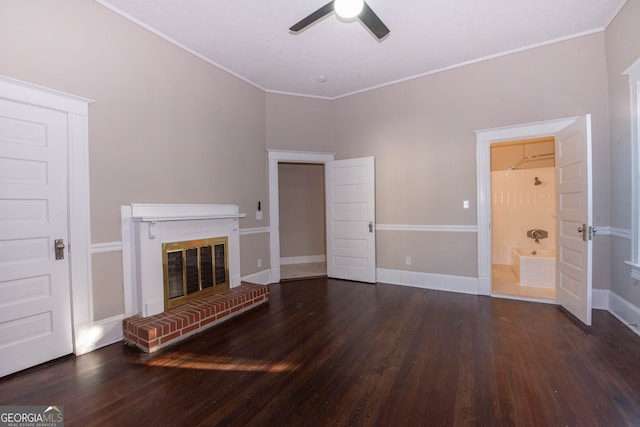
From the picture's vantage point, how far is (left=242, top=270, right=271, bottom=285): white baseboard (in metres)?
4.29

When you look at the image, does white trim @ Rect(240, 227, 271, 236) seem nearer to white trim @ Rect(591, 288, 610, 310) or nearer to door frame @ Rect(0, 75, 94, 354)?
door frame @ Rect(0, 75, 94, 354)

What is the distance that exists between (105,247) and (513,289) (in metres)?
5.10

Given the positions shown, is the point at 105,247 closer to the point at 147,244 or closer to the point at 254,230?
the point at 147,244

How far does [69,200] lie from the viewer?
2.44 m

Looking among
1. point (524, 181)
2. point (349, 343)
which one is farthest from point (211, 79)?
point (524, 181)

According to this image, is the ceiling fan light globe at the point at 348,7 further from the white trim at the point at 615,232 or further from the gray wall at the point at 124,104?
the white trim at the point at 615,232

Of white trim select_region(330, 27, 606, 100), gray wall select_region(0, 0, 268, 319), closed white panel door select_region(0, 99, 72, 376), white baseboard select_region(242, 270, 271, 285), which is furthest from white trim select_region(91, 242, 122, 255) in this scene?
white trim select_region(330, 27, 606, 100)

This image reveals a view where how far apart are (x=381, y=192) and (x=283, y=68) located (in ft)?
7.67

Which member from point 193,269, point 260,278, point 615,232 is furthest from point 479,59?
point 193,269

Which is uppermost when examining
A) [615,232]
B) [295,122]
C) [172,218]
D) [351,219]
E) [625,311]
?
[295,122]

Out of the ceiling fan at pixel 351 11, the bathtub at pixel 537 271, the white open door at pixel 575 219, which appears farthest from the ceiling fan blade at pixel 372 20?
the bathtub at pixel 537 271

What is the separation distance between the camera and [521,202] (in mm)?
5574

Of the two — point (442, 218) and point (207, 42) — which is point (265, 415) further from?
point (207, 42)

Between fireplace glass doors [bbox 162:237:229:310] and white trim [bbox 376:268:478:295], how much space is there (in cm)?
246
